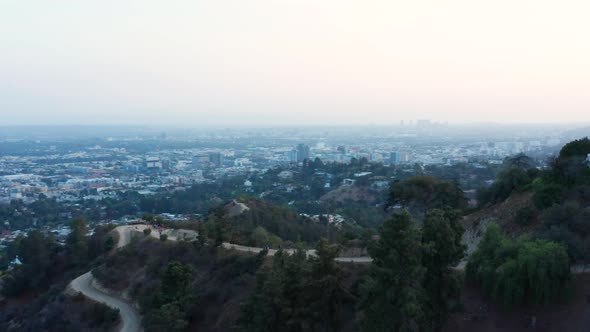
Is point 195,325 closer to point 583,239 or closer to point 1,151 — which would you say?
point 583,239

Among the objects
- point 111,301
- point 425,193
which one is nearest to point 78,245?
point 111,301

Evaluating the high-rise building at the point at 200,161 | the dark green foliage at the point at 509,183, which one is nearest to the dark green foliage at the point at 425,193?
the dark green foliage at the point at 509,183

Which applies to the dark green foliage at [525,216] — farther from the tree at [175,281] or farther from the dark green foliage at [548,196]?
the tree at [175,281]

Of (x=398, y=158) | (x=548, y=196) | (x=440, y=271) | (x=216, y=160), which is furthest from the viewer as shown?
(x=216, y=160)

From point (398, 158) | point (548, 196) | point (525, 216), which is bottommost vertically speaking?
point (398, 158)

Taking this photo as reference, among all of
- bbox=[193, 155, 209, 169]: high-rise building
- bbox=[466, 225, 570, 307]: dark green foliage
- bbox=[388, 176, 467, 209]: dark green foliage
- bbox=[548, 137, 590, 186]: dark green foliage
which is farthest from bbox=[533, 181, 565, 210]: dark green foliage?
bbox=[193, 155, 209, 169]: high-rise building

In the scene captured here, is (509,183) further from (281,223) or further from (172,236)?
(172,236)

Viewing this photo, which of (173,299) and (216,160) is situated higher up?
(173,299)

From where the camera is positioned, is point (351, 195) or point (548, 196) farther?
point (351, 195)
